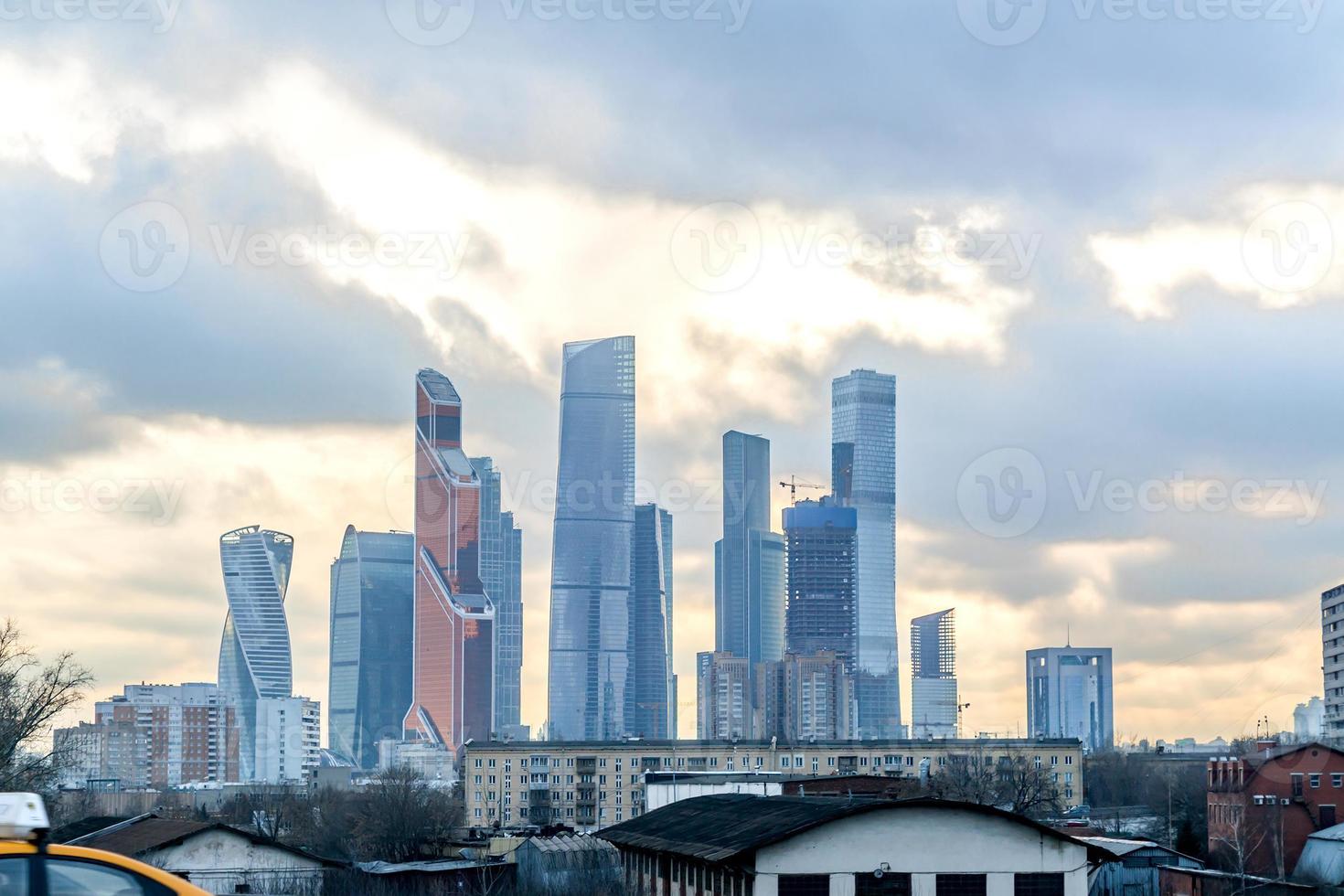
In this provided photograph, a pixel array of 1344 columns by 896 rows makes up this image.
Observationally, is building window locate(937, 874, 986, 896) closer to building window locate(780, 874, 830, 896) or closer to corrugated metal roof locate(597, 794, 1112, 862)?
corrugated metal roof locate(597, 794, 1112, 862)

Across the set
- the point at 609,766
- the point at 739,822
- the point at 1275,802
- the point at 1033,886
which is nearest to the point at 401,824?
the point at 609,766

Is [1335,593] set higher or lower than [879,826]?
higher

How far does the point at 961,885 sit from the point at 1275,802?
149 feet

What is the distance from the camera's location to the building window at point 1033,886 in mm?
36188

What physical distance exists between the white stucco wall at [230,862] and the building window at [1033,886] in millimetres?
18740

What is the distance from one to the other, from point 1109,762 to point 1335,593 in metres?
35.9

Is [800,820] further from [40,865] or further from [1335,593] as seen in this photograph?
[1335,593]

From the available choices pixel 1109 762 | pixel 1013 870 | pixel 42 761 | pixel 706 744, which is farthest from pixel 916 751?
pixel 1013 870

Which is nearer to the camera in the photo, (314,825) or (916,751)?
(314,825)

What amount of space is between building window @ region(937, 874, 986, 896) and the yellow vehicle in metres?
26.3

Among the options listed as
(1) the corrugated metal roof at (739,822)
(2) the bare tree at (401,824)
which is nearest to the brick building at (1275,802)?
(1) the corrugated metal roof at (739,822)

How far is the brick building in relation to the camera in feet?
243

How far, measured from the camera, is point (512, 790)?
146 meters

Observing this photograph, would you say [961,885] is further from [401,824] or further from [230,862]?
[401,824]
